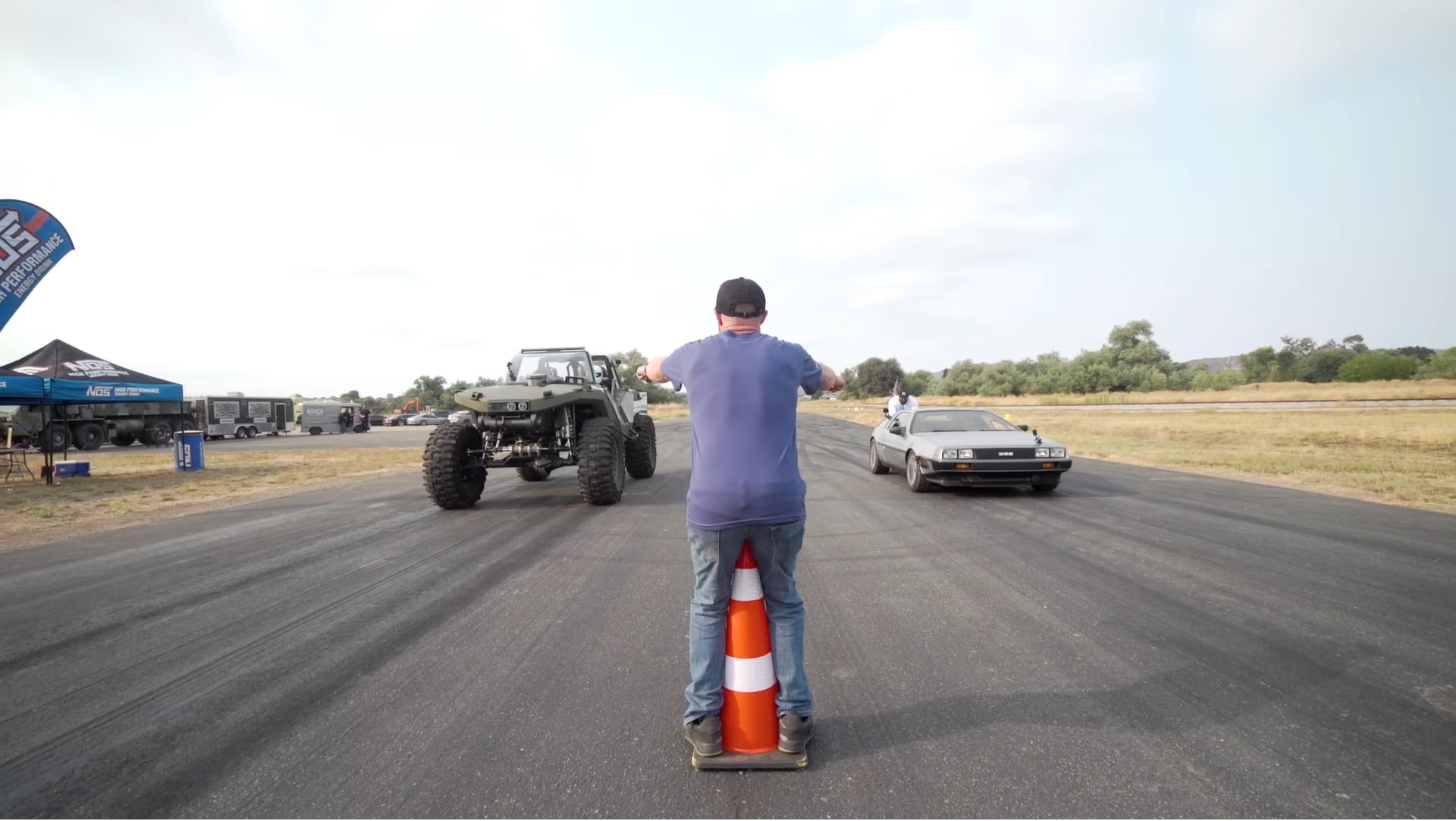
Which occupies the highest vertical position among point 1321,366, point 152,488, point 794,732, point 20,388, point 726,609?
point 1321,366

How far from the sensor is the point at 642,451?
12586 millimetres

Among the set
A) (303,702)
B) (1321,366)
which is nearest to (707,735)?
(303,702)

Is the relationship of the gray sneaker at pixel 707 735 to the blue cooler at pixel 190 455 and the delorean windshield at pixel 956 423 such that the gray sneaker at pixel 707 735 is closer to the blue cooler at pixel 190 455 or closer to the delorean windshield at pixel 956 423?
the delorean windshield at pixel 956 423

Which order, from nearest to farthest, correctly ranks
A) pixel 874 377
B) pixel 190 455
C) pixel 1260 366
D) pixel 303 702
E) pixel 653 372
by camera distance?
pixel 653 372 < pixel 303 702 < pixel 190 455 < pixel 1260 366 < pixel 874 377

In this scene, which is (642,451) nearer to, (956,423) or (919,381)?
(956,423)

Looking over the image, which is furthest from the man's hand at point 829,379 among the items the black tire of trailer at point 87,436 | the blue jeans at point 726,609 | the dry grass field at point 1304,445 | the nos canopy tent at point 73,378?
the black tire of trailer at point 87,436

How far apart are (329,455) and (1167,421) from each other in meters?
31.6

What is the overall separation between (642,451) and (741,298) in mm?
9945

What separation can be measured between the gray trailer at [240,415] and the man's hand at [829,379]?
1862 inches

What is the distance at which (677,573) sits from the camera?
559 centimetres

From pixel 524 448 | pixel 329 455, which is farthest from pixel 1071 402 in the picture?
pixel 524 448

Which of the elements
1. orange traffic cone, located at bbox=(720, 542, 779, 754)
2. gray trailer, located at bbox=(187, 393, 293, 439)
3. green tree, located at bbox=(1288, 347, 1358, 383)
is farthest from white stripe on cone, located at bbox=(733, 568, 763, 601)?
green tree, located at bbox=(1288, 347, 1358, 383)

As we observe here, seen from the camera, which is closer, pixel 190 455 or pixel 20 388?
pixel 20 388

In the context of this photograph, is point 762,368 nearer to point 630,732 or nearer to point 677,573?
point 630,732
